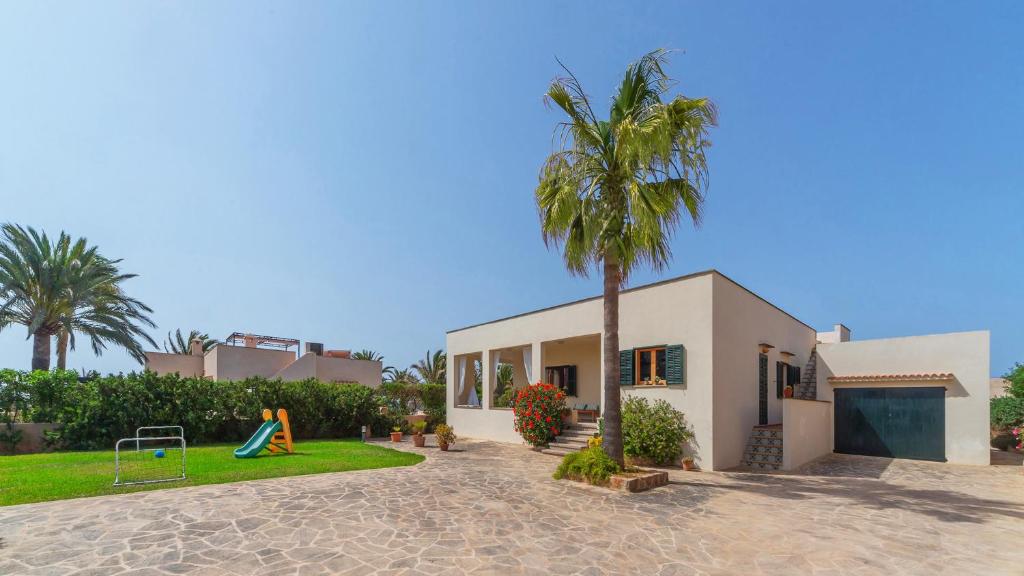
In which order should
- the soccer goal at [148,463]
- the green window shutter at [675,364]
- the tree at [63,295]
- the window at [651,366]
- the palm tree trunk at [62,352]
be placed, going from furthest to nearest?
1. the palm tree trunk at [62,352]
2. the tree at [63,295]
3. the window at [651,366]
4. the green window shutter at [675,364]
5. the soccer goal at [148,463]

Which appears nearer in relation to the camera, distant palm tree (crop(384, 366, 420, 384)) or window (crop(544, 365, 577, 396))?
window (crop(544, 365, 577, 396))

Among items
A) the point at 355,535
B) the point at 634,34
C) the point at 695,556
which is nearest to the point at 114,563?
the point at 355,535

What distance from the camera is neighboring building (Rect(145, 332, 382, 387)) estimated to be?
28.1 metres

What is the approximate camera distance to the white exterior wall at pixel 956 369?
47.3ft

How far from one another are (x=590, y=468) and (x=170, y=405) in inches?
601

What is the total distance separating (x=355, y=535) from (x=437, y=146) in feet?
41.4

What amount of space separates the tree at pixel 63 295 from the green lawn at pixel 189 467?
1032 cm

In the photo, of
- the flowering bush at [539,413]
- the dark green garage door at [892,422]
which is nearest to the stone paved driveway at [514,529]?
the dark green garage door at [892,422]

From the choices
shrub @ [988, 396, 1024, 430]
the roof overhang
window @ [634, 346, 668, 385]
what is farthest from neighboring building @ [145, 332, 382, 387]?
shrub @ [988, 396, 1024, 430]

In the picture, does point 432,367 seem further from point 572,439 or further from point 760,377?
point 760,377

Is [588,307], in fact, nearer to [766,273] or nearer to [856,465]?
[856,465]

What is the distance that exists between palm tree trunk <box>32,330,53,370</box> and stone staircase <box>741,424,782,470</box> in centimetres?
2754

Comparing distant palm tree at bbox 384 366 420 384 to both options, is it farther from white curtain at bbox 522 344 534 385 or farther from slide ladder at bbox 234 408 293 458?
slide ladder at bbox 234 408 293 458

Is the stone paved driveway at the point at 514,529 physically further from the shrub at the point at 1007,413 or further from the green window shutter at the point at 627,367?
the shrub at the point at 1007,413
